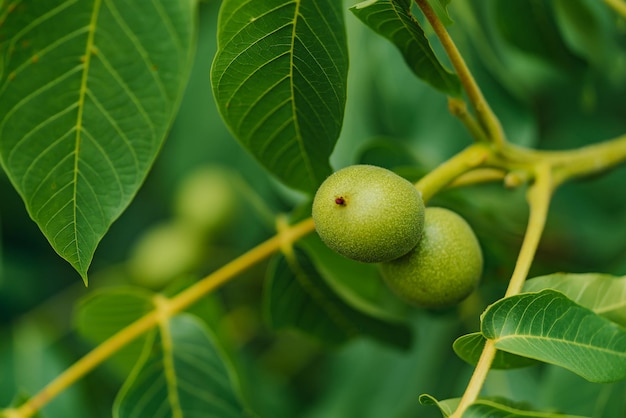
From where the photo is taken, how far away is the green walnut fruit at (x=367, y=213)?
0.91 metres

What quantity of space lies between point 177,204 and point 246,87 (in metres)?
1.41

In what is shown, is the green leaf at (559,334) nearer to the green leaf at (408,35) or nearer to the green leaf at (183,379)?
the green leaf at (408,35)

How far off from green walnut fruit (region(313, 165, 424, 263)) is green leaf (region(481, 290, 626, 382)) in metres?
0.14

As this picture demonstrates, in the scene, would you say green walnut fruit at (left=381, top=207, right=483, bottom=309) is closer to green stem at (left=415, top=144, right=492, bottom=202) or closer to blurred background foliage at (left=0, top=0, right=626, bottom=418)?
green stem at (left=415, top=144, right=492, bottom=202)

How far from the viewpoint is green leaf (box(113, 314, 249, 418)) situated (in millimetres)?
1150

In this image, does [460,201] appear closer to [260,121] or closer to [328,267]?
[328,267]

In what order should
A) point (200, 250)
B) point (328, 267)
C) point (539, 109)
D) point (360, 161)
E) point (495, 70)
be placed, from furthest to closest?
point (200, 250)
point (539, 109)
point (495, 70)
point (360, 161)
point (328, 267)

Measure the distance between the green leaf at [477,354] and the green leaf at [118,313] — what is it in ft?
1.84

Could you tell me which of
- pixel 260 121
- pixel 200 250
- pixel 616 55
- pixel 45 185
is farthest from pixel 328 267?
pixel 200 250

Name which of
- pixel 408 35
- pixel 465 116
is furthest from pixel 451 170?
pixel 408 35

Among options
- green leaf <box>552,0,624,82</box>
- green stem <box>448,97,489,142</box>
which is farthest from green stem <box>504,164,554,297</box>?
green leaf <box>552,0,624,82</box>

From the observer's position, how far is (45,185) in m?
0.97

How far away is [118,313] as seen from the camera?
133cm

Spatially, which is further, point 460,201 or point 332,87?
point 460,201
